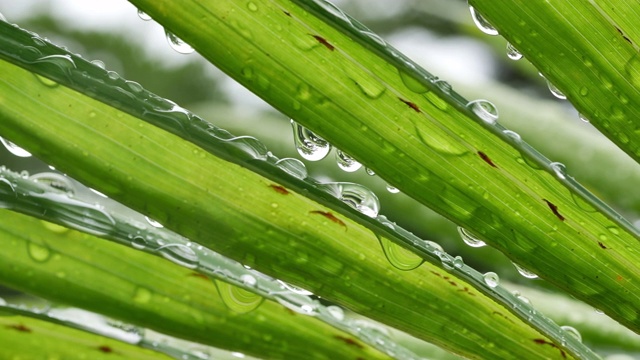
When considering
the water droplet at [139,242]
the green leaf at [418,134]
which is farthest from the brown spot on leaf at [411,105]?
the water droplet at [139,242]

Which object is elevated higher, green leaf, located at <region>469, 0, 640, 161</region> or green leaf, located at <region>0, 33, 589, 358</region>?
green leaf, located at <region>469, 0, 640, 161</region>

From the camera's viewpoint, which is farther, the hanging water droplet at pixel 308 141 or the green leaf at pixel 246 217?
the hanging water droplet at pixel 308 141

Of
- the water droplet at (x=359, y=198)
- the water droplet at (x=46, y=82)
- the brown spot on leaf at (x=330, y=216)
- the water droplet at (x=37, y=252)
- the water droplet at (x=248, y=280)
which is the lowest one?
the water droplet at (x=37, y=252)

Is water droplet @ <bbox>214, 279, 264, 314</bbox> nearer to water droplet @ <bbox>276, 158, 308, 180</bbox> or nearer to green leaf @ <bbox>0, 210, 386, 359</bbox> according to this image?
green leaf @ <bbox>0, 210, 386, 359</bbox>

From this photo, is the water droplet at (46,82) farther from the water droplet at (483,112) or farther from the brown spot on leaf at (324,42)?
the water droplet at (483,112)

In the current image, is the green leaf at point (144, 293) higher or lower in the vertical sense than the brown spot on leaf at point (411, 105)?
lower

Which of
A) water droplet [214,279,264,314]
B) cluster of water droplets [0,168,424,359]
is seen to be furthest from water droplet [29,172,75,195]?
water droplet [214,279,264,314]
